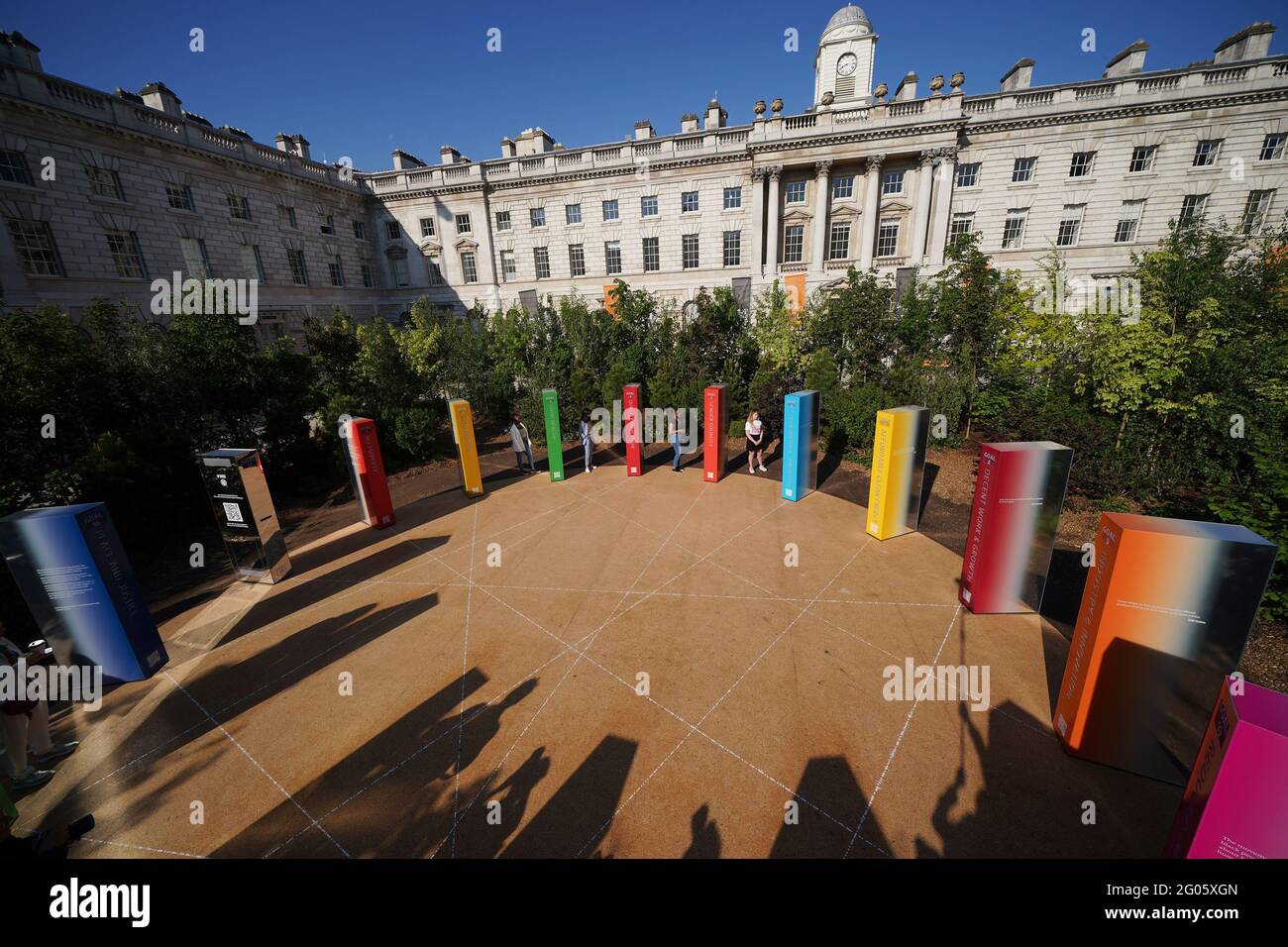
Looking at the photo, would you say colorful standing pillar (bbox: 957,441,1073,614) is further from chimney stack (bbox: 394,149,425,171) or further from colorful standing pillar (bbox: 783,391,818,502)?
chimney stack (bbox: 394,149,425,171)

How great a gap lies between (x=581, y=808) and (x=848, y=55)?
173ft

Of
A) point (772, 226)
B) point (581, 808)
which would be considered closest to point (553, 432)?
point (581, 808)

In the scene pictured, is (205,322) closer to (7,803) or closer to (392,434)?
(392,434)

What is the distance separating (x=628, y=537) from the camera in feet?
37.9

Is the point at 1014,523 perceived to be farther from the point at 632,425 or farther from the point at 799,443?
the point at 632,425

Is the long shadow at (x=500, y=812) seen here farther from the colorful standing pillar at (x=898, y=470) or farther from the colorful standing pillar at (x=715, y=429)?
the colorful standing pillar at (x=715, y=429)

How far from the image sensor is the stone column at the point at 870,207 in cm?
3291

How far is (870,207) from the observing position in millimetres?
33750
